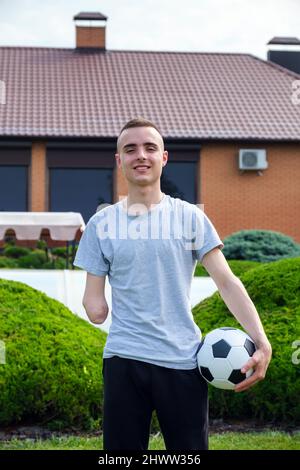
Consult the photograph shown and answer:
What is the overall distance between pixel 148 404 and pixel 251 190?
71.3 ft

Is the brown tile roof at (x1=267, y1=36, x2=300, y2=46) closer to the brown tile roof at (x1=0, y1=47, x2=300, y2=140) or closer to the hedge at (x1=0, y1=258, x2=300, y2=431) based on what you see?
the brown tile roof at (x1=0, y1=47, x2=300, y2=140)

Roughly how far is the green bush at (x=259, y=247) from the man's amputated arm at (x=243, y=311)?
13331mm

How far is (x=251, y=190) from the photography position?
81.6 ft

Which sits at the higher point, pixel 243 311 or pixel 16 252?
pixel 16 252

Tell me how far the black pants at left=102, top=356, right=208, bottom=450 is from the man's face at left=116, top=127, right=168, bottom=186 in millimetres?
756

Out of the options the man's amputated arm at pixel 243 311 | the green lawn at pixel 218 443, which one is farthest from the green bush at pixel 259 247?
the man's amputated arm at pixel 243 311

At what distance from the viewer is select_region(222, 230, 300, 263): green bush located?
17031mm

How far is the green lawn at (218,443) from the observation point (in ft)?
18.9

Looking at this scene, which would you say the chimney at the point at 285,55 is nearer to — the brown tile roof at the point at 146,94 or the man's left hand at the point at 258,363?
the brown tile roof at the point at 146,94

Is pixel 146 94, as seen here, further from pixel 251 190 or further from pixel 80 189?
pixel 251 190

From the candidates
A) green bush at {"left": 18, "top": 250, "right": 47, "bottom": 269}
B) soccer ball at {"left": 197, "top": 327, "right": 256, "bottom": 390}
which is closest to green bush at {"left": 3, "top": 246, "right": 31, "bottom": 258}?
green bush at {"left": 18, "top": 250, "right": 47, "bottom": 269}

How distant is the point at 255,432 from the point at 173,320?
127 inches

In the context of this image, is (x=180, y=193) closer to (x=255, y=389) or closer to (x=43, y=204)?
(x=43, y=204)

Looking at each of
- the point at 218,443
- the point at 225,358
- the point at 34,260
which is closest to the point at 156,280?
the point at 225,358
